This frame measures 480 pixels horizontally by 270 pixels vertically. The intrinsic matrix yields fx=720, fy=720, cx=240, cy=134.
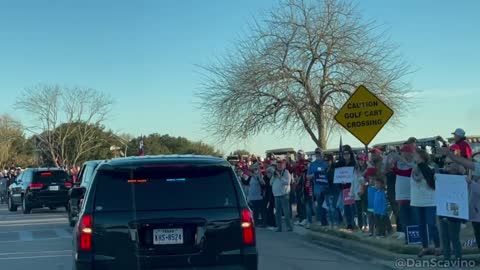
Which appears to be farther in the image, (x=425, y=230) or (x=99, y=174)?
(x=425, y=230)

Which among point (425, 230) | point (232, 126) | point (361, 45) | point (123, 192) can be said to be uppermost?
point (361, 45)

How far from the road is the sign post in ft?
8.66

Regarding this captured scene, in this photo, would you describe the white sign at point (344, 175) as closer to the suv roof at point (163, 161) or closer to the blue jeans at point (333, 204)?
the blue jeans at point (333, 204)

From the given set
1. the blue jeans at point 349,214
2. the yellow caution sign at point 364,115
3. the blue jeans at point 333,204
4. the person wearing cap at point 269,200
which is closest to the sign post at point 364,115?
the yellow caution sign at point 364,115

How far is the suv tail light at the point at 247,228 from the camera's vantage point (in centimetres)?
745

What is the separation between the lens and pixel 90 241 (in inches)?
282

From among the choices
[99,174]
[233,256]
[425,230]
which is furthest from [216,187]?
[425,230]

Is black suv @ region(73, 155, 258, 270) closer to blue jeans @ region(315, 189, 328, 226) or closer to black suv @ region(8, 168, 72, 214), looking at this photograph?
blue jeans @ region(315, 189, 328, 226)

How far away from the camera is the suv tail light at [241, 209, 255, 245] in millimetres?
7445

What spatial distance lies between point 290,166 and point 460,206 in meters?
10.0

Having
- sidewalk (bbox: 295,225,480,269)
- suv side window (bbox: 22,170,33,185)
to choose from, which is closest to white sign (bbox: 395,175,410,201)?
sidewalk (bbox: 295,225,480,269)

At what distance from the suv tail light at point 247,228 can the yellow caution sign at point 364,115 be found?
324 inches

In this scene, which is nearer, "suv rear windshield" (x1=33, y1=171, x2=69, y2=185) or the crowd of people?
the crowd of people

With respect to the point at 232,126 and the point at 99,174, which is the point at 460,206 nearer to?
the point at 99,174
